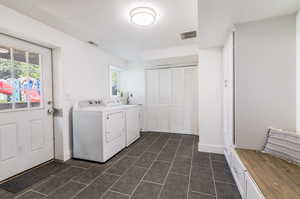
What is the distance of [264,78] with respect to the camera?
5.09 ft

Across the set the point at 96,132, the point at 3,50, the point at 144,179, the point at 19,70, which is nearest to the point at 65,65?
the point at 19,70

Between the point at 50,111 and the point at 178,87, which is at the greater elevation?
the point at 178,87

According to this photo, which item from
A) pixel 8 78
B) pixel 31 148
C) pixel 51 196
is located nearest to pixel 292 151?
pixel 51 196

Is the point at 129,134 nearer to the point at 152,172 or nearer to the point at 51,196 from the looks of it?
the point at 152,172

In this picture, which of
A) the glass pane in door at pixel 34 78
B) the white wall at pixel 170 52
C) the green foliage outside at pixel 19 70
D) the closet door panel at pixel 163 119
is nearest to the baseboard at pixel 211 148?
the closet door panel at pixel 163 119

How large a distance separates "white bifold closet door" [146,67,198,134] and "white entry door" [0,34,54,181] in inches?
105

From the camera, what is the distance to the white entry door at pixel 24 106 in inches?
71.4

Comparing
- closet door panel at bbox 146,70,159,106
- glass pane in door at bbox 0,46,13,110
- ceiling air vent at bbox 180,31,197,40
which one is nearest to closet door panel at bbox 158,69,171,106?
closet door panel at bbox 146,70,159,106

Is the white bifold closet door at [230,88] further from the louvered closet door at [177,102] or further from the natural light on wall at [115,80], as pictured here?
the natural light on wall at [115,80]

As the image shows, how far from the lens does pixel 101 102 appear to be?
3135mm

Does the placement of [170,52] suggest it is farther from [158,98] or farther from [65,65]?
[65,65]

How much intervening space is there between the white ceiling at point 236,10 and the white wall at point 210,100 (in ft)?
2.76

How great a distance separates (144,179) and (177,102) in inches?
103

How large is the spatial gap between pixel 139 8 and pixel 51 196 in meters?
2.50
